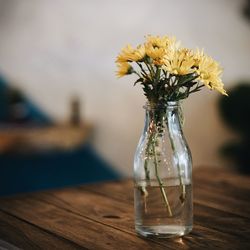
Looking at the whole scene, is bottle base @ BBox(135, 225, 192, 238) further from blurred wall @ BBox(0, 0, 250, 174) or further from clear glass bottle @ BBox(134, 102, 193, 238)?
blurred wall @ BBox(0, 0, 250, 174)

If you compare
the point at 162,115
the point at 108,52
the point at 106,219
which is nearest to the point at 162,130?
the point at 162,115

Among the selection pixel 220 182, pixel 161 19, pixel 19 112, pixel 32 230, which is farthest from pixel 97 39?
pixel 32 230

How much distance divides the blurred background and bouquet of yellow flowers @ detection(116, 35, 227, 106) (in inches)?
91.6

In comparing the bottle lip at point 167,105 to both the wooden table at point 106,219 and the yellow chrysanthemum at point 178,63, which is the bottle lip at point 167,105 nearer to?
the yellow chrysanthemum at point 178,63

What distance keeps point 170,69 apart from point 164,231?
0.33 meters

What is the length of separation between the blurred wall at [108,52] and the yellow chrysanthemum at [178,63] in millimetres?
2439

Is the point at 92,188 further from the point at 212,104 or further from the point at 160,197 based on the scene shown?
the point at 212,104

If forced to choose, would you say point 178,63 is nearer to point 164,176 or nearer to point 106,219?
point 164,176

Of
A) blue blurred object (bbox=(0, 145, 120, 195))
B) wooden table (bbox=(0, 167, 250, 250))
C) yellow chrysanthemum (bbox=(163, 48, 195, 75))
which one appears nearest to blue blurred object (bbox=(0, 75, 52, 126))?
blue blurred object (bbox=(0, 145, 120, 195))

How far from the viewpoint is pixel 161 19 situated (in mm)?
3531

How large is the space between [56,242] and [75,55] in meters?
2.67

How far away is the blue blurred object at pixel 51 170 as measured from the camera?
361cm

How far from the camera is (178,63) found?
40.5 inches

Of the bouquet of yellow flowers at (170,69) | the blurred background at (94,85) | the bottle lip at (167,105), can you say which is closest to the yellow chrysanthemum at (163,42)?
the bouquet of yellow flowers at (170,69)
